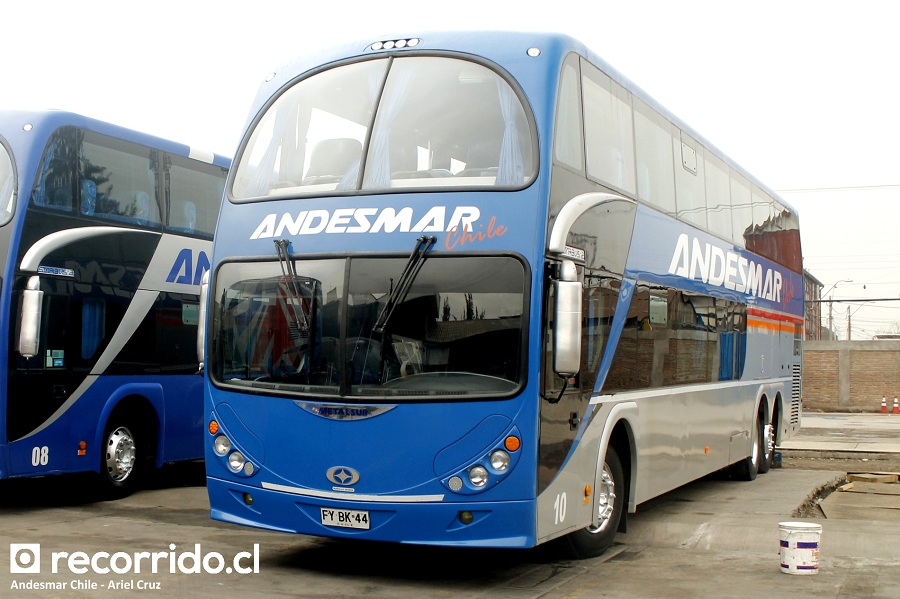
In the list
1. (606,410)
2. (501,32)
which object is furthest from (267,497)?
(501,32)

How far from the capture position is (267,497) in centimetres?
792

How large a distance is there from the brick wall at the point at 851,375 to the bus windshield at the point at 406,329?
37.6m

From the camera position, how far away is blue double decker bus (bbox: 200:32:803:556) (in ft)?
24.4

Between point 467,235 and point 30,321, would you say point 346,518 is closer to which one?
point 467,235

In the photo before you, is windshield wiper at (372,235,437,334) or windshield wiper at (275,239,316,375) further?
windshield wiper at (275,239,316,375)

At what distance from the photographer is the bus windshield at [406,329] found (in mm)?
7480

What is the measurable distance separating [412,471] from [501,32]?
3.43 metres

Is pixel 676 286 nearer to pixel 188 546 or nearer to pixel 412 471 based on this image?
pixel 412 471

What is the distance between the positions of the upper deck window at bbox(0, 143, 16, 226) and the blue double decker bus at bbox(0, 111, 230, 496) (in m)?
0.01

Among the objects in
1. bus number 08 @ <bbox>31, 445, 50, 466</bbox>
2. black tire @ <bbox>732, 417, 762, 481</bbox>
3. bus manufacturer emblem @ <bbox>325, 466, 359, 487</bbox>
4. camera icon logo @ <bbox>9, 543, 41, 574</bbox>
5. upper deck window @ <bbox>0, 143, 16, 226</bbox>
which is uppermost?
upper deck window @ <bbox>0, 143, 16, 226</bbox>

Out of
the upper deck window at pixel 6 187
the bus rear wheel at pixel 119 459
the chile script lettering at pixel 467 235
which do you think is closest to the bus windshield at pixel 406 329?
the chile script lettering at pixel 467 235

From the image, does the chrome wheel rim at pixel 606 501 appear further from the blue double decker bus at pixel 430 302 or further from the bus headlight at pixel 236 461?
the bus headlight at pixel 236 461

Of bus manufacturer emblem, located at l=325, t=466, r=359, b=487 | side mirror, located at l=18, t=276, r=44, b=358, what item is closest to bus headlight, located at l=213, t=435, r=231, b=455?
bus manufacturer emblem, located at l=325, t=466, r=359, b=487

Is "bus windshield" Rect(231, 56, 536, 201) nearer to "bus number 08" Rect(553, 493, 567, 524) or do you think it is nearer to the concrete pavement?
"bus number 08" Rect(553, 493, 567, 524)
